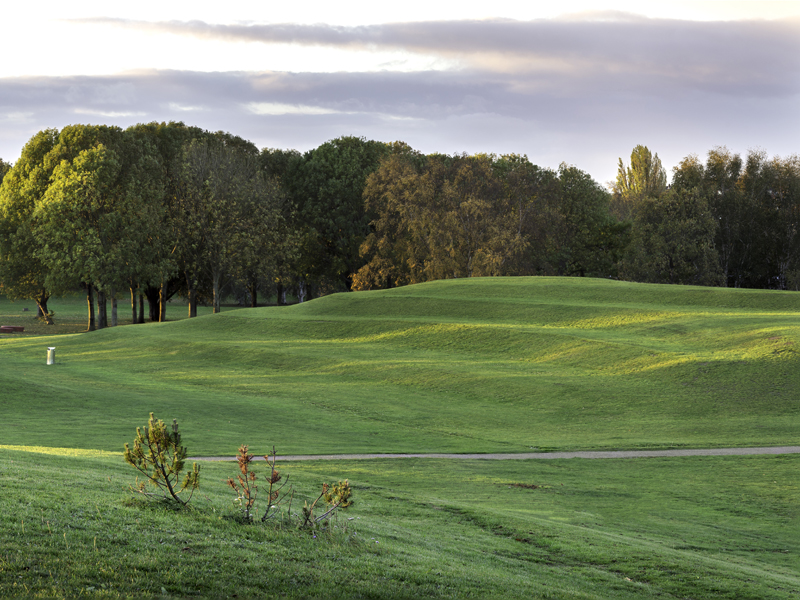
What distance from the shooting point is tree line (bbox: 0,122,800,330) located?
64.0 meters

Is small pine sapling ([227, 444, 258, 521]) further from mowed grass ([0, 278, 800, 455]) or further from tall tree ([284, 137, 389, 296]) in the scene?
tall tree ([284, 137, 389, 296])

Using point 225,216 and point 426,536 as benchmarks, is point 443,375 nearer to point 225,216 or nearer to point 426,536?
point 426,536

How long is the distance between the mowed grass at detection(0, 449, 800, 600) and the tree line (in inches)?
2033

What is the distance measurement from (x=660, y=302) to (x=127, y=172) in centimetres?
4753

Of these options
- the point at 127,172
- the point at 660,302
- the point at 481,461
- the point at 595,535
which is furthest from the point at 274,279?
the point at 595,535

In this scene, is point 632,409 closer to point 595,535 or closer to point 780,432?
point 780,432

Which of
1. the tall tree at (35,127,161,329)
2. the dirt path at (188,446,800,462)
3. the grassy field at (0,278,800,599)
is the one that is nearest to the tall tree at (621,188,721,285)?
the grassy field at (0,278,800,599)

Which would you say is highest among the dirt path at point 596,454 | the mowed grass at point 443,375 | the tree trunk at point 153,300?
the tree trunk at point 153,300

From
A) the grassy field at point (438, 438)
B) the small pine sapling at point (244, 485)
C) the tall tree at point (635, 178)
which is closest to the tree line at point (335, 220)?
the grassy field at point (438, 438)

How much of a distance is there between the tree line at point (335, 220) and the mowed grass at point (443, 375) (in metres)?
15.6

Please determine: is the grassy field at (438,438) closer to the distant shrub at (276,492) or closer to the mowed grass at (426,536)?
the mowed grass at (426,536)

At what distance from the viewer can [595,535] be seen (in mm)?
13031

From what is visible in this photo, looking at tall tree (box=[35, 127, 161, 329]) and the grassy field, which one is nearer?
the grassy field

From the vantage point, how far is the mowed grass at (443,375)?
24.2 metres
